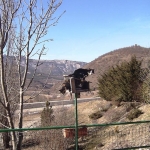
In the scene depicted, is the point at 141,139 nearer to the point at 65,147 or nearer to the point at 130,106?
the point at 65,147

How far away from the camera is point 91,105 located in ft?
80.7

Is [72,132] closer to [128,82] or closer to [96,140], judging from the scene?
[96,140]

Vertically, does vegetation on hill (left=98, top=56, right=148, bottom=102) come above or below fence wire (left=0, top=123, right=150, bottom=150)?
above

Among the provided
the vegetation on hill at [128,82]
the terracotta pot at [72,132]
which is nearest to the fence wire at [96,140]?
the terracotta pot at [72,132]

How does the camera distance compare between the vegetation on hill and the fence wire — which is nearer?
the fence wire

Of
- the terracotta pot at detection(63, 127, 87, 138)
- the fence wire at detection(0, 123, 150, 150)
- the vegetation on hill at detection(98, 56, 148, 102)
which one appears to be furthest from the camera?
the vegetation on hill at detection(98, 56, 148, 102)

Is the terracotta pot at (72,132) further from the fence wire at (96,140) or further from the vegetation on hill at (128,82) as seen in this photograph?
the vegetation on hill at (128,82)

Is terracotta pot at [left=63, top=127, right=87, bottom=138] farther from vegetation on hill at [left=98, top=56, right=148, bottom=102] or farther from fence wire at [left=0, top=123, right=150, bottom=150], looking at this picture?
vegetation on hill at [left=98, top=56, right=148, bottom=102]

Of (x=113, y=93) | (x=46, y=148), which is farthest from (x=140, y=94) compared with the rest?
(x=46, y=148)

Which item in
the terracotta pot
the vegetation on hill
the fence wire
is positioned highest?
the vegetation on hill

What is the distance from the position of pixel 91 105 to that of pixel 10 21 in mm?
19491

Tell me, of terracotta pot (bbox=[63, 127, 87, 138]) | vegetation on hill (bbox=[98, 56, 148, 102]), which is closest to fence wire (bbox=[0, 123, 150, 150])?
terracotta pot (bbox=[63, 127, 87, 138])

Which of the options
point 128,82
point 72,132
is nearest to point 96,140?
point 72,132

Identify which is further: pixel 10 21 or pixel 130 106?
pixel 130 106
